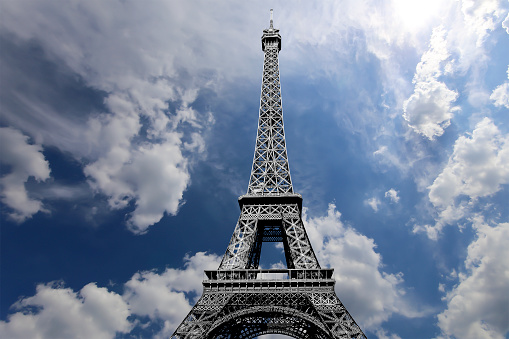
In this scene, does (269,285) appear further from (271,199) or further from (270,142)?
(270,142)

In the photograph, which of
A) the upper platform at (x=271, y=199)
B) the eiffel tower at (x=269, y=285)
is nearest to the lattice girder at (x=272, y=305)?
the eiffel tower at (x=269, y=285)

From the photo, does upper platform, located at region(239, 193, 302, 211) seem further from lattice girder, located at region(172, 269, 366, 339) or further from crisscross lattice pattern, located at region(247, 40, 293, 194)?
lattice girder, located at region(172, 269, 366, 339)

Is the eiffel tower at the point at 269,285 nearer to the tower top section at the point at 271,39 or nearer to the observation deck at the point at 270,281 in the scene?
the observation deck at the point at 270,281

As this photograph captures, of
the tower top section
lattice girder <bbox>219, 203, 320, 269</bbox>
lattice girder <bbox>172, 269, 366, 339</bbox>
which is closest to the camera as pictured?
lattice girder <bbox>172, 269, 366, 339</bbox>

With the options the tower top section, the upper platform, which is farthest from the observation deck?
the tower top section

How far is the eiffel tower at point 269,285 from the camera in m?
32.6

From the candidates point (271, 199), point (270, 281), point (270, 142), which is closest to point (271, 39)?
point (270, 142)

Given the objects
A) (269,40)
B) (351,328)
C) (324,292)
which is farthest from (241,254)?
(269,40)

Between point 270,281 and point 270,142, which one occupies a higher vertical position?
point 270,142

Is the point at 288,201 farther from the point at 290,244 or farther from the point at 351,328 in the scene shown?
the point at 351,328

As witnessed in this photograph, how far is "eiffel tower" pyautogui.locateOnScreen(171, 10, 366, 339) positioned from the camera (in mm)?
32625

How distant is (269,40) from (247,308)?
2038 inches

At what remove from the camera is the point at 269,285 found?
35.9m

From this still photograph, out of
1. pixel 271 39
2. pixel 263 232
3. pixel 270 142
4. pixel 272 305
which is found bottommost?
pixel 272 305
